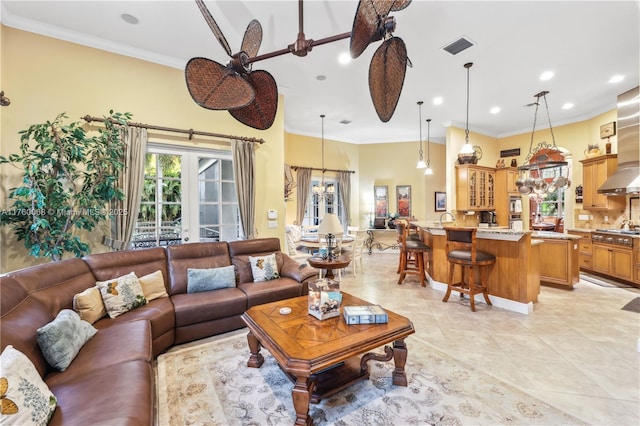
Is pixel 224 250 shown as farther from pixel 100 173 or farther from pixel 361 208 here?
pixel 361 208

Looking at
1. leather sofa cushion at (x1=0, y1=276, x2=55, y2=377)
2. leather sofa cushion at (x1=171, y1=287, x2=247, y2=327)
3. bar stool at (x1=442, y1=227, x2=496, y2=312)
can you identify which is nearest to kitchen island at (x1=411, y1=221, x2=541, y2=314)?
bar stool at (x1=442, y1=227, x2=496, y2=312)

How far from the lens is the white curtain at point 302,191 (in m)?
7.04

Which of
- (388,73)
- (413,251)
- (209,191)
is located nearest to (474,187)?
(413,251)

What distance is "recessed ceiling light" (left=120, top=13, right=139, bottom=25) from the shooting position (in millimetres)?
2869

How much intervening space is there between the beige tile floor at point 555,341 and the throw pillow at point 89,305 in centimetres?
316

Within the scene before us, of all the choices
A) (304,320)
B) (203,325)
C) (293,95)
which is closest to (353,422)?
(304,320)

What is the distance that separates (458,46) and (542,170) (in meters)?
3.15

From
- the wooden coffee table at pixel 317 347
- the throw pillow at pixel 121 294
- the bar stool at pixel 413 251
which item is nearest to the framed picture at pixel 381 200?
the bar stool at pixel 413 251

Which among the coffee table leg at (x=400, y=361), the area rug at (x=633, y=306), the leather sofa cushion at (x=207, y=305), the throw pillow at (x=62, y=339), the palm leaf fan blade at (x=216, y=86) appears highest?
the palm leaf fan blade at (x=216, y=86)

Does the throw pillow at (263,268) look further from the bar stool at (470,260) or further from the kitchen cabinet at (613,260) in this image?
the kitchen cabinet at (613,260)

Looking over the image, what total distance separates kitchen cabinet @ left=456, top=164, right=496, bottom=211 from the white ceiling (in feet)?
5.30

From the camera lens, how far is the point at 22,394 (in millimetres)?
1177

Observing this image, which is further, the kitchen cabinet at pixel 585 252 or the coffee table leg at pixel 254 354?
the kitchen cabinet at pixel 585 252

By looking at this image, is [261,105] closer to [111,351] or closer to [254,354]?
[111,351]
